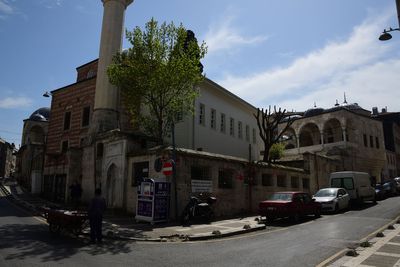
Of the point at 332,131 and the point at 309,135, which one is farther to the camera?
the point at 309,135

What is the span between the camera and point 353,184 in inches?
933

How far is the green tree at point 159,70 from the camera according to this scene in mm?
17656

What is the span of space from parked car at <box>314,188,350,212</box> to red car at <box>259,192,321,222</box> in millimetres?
3540

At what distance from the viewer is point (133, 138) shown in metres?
18.6

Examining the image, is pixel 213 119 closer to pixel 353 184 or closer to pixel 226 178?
pixel 226 178

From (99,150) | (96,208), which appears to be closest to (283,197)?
(96,208)

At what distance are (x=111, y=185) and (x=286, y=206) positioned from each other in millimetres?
10040

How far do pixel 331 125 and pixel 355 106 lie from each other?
1451cm

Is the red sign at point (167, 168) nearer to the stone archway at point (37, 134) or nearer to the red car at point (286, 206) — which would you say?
the red car at point (286, 206)

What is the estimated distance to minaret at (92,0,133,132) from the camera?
25.1m

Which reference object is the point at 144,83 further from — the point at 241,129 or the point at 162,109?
the point at 241,129

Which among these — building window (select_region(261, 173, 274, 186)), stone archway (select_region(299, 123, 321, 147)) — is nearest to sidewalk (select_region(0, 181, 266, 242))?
building window (select_region(261, 173, 274, 186))

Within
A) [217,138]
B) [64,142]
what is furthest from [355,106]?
[64,142]

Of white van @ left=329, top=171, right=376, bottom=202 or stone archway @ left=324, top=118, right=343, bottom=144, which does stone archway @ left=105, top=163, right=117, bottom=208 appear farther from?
stone archway @ left=324, top=118, right=343, bottom=144
